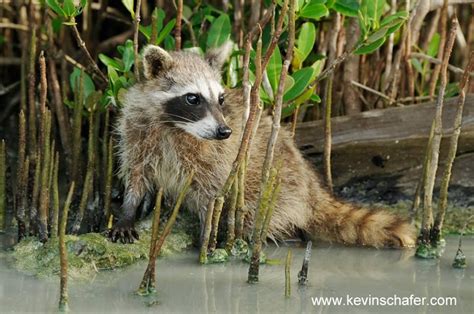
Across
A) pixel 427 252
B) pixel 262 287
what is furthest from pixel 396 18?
pixel 262 287

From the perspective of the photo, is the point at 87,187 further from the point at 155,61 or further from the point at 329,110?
the point at 329,110

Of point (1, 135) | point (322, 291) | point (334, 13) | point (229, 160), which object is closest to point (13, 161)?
point (1, 135)

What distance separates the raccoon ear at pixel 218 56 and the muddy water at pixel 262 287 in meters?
1.10

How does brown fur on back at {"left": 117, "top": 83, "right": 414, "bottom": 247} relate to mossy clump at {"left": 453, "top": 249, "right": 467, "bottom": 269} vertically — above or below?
above

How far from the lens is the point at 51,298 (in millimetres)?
3996

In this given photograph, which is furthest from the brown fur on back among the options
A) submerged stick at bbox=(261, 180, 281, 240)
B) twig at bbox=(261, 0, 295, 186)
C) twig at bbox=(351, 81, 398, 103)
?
twig at bbox=(351, 81, 398, 103)

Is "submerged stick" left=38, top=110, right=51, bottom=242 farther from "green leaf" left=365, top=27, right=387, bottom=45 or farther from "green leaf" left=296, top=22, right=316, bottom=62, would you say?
"green leaf" left=365, top=27, right=387, bottom=45

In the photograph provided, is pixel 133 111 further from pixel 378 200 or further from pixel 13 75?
pixel 13 75

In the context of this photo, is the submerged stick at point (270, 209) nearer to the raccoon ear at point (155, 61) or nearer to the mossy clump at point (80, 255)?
the mossy clump at point (80, 255)

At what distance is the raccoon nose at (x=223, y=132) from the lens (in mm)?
4730

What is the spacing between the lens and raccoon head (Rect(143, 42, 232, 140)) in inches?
192

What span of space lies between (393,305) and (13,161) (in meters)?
3.29

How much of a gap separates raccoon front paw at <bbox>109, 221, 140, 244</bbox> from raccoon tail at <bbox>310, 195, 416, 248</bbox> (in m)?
1.08

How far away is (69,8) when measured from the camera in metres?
4.89
